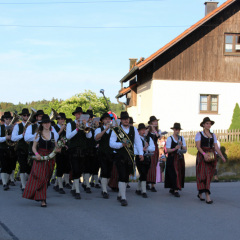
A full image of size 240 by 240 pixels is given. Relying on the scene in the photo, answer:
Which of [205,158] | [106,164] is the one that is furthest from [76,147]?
[205,158]

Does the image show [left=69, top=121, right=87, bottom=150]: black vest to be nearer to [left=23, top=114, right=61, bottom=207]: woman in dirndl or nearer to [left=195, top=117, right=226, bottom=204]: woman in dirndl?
[left=23, top=114, right=61, bottom=207]: woman in dirndl

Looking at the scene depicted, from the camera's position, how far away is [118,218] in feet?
27.2

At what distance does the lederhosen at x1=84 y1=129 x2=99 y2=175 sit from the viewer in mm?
12016

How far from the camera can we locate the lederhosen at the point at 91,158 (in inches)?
473

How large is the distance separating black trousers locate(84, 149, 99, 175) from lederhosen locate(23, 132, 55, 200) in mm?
2338

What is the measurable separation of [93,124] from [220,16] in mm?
20116

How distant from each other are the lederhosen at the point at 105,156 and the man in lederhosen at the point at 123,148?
850 millimetres

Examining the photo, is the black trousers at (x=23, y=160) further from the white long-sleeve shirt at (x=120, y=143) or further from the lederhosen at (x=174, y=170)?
the lederhosen at (x=174, y=170)

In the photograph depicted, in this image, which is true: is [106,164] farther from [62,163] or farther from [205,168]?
[205,168]

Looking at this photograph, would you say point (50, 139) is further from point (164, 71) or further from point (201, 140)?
point (164, 71)

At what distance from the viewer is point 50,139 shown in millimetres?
Answer: 9703

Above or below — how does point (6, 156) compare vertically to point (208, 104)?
below

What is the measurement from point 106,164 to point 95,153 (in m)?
1.68

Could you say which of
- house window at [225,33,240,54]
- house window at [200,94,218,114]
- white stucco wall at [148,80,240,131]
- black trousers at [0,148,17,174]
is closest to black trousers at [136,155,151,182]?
black trousers at [0,148,17,174]
